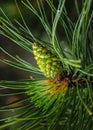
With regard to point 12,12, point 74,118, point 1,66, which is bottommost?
point 74,118

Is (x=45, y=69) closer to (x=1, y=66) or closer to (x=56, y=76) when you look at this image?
(x=56, y=76)

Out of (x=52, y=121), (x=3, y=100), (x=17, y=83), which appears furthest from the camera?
(x=3, y=100)

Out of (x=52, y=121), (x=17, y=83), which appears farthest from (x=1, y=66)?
(x=52, y=121)

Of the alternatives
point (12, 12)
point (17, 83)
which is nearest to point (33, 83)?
point (17, 83)

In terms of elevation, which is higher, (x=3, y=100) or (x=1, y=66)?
(x=1, y=66)

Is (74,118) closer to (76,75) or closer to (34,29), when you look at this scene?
(76,75)

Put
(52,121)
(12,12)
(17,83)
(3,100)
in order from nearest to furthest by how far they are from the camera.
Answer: (52,121) < (17,83) < (12,12) < (3,100)

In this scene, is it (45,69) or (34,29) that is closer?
(45,69)
